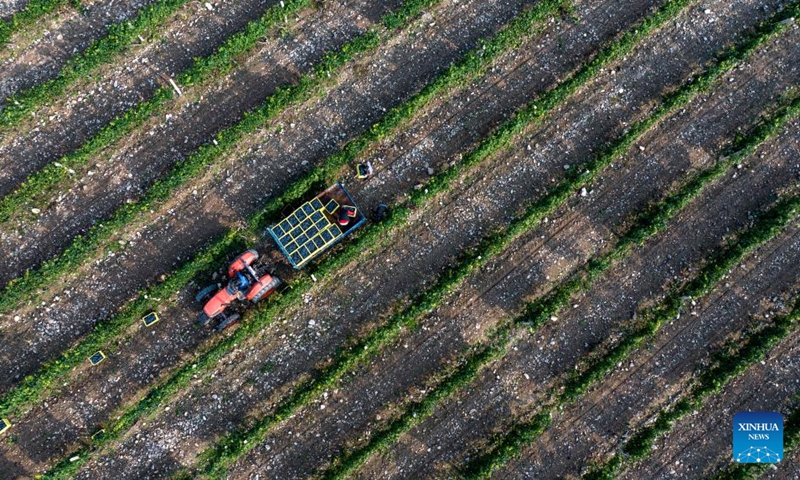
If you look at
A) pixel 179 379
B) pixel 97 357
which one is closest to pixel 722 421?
pixel 179 379

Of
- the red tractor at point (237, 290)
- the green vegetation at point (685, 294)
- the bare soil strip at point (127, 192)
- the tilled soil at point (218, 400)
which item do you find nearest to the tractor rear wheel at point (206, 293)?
the red tractor at point (237, 290)

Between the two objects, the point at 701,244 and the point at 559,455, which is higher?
the point at 701,244

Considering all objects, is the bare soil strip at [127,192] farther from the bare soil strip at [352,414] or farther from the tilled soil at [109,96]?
the bare soil strip at [352,414]

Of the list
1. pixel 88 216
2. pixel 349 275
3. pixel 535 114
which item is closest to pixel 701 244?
pixel 535 114

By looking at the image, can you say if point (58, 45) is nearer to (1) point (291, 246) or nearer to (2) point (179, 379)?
(1) point (291, 246)

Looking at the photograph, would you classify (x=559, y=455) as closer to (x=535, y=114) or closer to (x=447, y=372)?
(x=447, y=372)

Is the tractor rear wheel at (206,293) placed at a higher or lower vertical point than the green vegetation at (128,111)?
lower

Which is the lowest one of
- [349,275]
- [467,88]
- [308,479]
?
[308,479]
